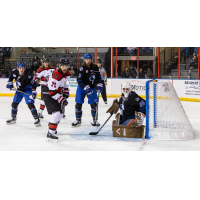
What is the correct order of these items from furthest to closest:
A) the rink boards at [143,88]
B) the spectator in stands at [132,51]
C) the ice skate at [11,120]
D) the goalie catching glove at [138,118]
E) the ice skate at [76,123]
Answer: the spectator in stands at [132,51] → the rink boards at [143,88] → the ice skate at [11,120] → the ice skate at [76,123] → the goalie catching glove at [138,118]

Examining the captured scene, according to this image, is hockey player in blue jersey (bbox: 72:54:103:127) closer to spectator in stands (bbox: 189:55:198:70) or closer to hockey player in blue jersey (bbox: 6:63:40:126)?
hockey player in blue jersey (bbox: 6:63:40:126)

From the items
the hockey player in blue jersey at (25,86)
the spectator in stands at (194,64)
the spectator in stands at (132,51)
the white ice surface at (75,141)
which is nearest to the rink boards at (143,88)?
the spectator in stands at (194,64)

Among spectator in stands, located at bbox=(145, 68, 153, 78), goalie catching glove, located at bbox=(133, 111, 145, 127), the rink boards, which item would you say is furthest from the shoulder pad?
spectator in stands, located at bbox=(145, 68, 153, 78)

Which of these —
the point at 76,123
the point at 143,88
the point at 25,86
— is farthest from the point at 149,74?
the point at 25,86

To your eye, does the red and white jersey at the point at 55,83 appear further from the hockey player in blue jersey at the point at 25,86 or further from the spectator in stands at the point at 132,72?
the spectator in stands at the point at 132,72

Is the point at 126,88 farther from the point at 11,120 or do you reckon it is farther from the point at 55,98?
the point at 11,120

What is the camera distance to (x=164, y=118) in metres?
3.54

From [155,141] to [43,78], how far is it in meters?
2.32

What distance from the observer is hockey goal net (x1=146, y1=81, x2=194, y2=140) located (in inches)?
137

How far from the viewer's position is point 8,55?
36.6ft

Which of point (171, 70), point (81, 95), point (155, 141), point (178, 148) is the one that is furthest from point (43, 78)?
point (171, 70)

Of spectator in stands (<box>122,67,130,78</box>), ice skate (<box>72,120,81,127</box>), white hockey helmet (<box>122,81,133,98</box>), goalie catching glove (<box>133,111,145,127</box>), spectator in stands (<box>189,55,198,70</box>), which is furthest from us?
spectator in stands (<box>122,67,130,78</box>)

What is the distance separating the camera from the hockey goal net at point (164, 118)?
3.49 metres

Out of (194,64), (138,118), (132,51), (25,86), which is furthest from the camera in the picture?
(132,51)
